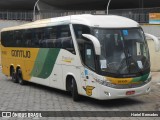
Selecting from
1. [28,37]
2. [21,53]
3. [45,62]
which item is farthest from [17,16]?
[45,62]

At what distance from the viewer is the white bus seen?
12609 millimetres

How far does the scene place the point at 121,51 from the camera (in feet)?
42.5

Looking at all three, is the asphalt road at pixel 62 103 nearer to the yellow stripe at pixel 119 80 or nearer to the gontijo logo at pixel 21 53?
the yellow stripe at pixel 119 80

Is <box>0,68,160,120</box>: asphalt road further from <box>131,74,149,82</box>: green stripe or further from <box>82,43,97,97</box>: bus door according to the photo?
<box>131,74,149,82</box>: green stripe

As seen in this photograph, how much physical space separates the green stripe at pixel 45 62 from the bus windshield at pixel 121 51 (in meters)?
3.01

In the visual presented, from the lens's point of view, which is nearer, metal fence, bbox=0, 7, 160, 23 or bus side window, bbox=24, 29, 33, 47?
bus side window, bbox=24, 29, 33, 47

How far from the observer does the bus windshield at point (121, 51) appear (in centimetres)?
1270

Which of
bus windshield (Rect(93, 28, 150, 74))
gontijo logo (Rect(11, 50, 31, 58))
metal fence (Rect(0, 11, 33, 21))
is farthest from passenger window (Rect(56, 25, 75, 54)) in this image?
metal fence (Rect(0, 11, 33, 21))

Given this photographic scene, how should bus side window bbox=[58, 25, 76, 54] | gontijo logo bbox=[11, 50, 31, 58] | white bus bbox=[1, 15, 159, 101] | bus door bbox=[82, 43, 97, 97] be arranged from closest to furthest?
1. white bus bbox=[1, 15, 159, 101]
2. bus door bbox=[82, 43, 97, 97]
3. bus side window bbox=[58, 25, 76, 54]
4. gontijo logo bbox=[11, 50, 31, 58]

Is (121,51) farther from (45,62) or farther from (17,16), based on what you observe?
(17,16)

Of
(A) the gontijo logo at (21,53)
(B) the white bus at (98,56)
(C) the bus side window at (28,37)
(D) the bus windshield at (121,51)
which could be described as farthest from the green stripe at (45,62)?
(D) the bus windshield at (121,51)

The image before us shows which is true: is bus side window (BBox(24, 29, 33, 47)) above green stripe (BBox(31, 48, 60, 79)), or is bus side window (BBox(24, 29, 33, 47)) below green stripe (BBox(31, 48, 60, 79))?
above

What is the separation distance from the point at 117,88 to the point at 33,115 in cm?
295

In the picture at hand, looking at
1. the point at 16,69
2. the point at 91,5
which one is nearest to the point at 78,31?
the point at 16,69
